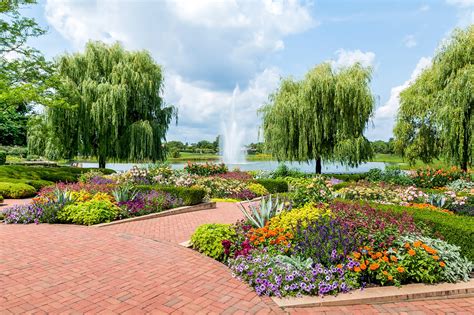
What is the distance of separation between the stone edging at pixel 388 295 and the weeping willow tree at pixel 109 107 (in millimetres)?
16875

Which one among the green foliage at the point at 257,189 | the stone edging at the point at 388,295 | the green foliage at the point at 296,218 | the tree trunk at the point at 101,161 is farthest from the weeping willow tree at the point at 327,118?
the stone edging at the point at 388,295

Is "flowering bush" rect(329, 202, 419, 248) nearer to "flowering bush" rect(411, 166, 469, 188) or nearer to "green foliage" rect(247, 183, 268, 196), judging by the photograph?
"green foliage" rect(247, 183, 268, 196)

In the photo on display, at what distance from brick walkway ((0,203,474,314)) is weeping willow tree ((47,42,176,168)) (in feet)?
43.2

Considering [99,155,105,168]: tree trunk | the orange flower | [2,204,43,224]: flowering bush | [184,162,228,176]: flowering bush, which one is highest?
[99,155,105,168]: tree trunk

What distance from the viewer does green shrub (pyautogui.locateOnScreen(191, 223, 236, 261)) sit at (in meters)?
→ 5.24

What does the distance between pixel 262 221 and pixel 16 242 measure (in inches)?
181

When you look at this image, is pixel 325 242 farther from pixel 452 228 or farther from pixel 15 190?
pixel 15 190

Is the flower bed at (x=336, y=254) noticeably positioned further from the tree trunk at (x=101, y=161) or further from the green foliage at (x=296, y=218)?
the tree trunk at (x=101, y=161)

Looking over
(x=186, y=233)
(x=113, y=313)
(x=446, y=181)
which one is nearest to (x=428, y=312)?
(x=113, y=313)

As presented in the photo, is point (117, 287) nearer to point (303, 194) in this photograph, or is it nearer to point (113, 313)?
point (113, 313)

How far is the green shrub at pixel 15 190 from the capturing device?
1220 centimetres

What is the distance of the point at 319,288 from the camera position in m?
3.80

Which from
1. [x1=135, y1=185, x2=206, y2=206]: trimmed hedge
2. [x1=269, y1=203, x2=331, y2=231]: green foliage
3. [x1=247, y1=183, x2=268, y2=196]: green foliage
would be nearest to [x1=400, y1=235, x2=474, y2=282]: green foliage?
[x1=269, y1=203, x2=331, y2=231]: green foliage

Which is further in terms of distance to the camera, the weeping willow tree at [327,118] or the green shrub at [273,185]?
the weeping willow tree at [327,118]
